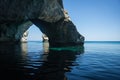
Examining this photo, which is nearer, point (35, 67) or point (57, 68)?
point (57, 68)

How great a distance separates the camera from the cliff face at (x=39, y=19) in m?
32.0

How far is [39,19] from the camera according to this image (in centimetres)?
3731

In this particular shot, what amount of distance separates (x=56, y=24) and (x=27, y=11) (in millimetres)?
12461

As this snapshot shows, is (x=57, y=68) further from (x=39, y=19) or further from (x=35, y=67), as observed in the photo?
(x=39, y=19)

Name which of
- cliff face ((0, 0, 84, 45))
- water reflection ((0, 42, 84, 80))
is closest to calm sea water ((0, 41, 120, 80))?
water reflection ((0, 42, 84, 80))

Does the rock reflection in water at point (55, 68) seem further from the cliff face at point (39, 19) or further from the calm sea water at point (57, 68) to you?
the cliff face at point (39, 19)

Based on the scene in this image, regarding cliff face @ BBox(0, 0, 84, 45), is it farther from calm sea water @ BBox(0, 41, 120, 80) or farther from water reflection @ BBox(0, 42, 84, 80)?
water reflection @ BBox(0, 42, 84, 80)

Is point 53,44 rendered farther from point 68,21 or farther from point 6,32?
point 6,32

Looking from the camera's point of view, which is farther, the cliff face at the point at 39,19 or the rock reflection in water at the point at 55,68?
the cliff face at the point at 39,19

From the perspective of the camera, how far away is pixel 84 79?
855 centimetres

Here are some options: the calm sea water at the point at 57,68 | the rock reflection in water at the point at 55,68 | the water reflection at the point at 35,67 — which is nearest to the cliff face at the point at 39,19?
the calm sea water at the point at 57,68

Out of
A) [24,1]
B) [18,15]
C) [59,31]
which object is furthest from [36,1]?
[59,31]

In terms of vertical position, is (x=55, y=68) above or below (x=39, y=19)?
below

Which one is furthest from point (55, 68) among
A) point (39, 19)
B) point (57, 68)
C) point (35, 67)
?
point (39, 19)
